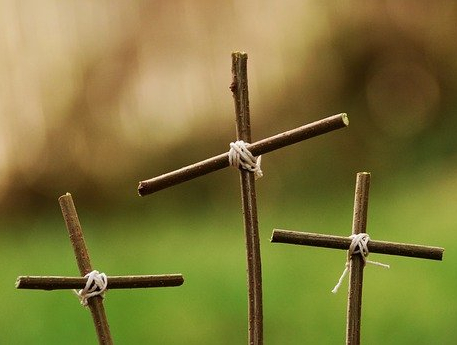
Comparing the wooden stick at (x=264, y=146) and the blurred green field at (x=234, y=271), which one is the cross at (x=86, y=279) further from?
the blurred green field at (x=234, y=271)

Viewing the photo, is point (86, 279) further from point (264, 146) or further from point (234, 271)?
point (234, 271)

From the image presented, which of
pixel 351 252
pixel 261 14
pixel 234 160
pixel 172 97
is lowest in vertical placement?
pixel 351 252

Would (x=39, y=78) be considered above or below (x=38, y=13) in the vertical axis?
below

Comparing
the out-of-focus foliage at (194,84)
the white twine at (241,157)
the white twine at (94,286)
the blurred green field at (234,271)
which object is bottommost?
the blurred green field at (234,271)

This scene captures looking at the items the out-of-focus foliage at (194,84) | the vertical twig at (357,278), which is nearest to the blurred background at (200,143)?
the out-of-focus foliage at (194,84)

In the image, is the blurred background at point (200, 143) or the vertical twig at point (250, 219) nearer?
the vertical twig at point (250, 219)

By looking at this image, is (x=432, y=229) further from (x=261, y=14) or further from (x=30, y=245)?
(x=30, y=245)

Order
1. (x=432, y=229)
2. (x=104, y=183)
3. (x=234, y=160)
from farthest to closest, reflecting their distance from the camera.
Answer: (x=104, y=183), (x=432, y=229), (x=234, y=160)

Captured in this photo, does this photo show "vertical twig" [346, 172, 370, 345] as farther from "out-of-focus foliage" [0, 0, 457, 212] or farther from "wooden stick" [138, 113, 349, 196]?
"out-of-focus foliage" [0, 0, 457, 212]

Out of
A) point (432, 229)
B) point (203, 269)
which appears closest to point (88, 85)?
point (203, 269)

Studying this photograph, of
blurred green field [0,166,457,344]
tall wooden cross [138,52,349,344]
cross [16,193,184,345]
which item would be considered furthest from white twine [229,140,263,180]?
blurred green field [0,166,457,344]
